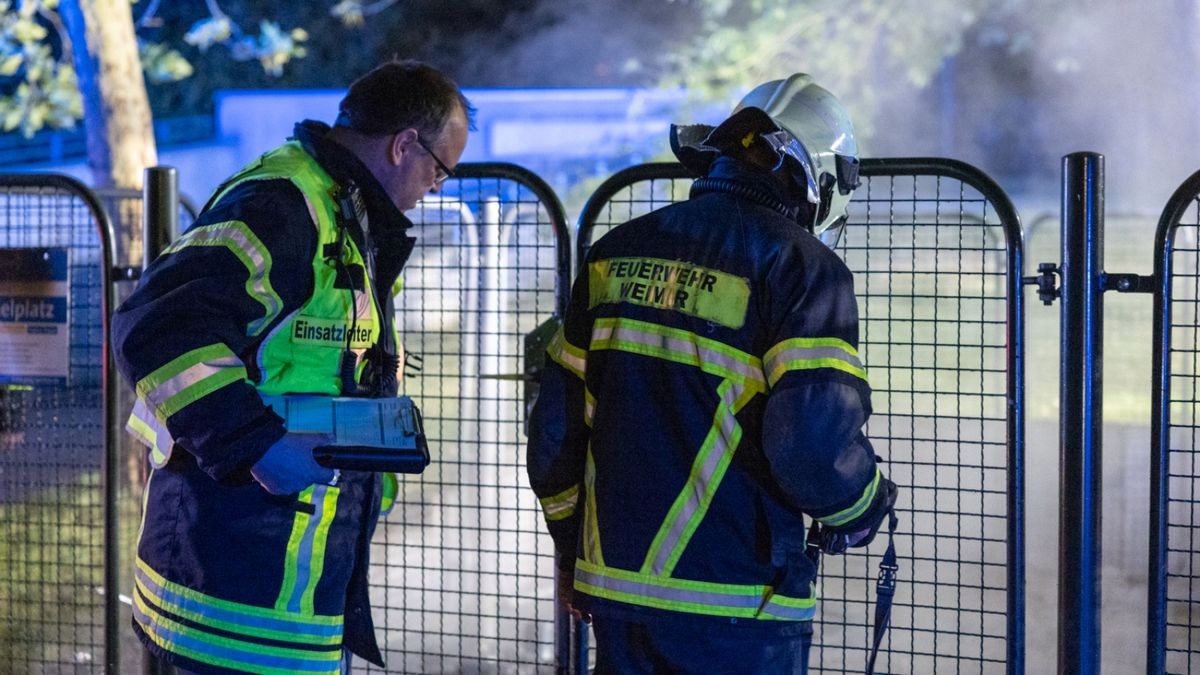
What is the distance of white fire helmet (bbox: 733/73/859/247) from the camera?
2.90 metres

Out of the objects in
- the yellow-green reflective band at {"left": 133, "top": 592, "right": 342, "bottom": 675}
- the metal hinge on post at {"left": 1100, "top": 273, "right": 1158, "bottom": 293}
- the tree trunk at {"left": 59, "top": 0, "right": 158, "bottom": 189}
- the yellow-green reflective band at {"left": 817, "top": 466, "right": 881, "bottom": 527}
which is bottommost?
the yellow-green reflective band at {"left": 133, "top": 592, "right": 342, "bottom": 675}

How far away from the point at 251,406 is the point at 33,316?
2.38m

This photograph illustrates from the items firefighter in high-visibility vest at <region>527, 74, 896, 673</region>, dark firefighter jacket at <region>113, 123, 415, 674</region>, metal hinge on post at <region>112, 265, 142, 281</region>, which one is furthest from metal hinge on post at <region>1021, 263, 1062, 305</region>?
metal hinge on post at <region>112, 265, 142, 281</region>

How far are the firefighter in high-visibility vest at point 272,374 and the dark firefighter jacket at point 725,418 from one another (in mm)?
654

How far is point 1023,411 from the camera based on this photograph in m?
3.47

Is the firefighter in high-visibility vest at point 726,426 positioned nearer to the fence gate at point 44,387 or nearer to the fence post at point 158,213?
the fence post at point 158,213

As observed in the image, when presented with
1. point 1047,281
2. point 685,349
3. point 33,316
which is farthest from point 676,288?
point 33,316

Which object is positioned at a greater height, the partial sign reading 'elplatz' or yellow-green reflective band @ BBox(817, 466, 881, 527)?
the partial sign reading 'elplatz'

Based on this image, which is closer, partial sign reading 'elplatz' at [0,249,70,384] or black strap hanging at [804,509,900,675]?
black strap hanging at [804,509,900,675]

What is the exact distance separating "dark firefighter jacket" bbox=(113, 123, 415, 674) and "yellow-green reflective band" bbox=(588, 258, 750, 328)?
665 millimetres

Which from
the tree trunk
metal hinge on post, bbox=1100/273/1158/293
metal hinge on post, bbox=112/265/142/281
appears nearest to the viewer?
metal hinge on post, bbox=1100/273/1158/293

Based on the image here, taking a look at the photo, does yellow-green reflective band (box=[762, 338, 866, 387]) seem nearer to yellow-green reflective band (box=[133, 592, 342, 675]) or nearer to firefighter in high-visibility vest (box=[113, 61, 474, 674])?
firefighter in high-visibility vest (box=[113, 61, 474, 674])

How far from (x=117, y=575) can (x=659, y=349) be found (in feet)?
8.88

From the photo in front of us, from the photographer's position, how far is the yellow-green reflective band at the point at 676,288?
8.94 feet
